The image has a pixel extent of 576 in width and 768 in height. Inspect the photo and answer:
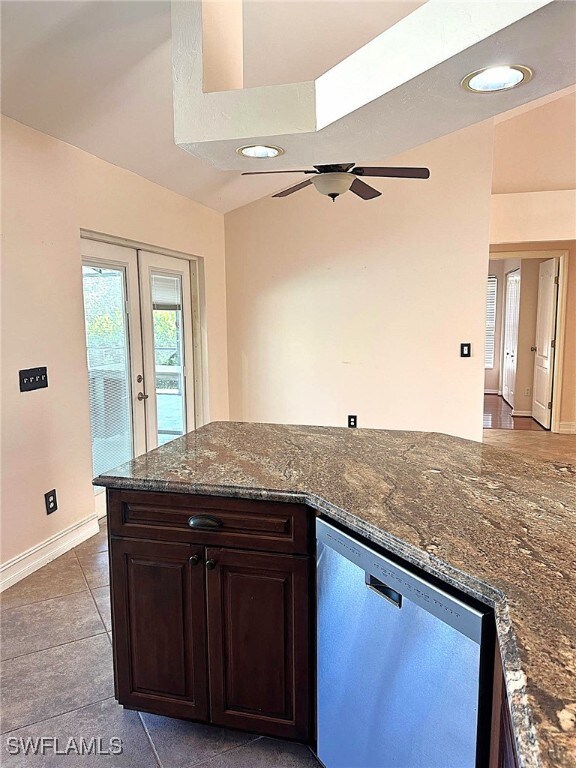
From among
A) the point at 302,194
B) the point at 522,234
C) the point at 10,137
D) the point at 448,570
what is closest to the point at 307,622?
the point at 448,570

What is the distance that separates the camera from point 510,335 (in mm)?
8203

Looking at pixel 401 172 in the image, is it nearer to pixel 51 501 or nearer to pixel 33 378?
pixel 33 378

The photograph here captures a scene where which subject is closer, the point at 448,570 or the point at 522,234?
the point at 448,570

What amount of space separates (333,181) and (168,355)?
2.34 metres

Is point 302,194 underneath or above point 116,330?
above

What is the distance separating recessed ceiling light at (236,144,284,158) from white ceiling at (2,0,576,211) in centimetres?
26

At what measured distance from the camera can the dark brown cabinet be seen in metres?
1.59

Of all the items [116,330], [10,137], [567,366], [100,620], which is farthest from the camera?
[567,366]

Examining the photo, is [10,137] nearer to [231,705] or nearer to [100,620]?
[100,620]

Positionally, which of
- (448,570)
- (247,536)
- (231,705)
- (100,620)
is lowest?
(100,620)

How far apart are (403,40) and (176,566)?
1645 millimetres

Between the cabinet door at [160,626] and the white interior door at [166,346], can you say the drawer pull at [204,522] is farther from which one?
the white interior door at [166,346]

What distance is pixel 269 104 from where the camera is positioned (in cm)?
167

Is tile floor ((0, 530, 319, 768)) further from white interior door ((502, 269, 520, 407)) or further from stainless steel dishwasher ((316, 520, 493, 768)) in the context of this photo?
white interior door ((502, 269, 520, 407))
